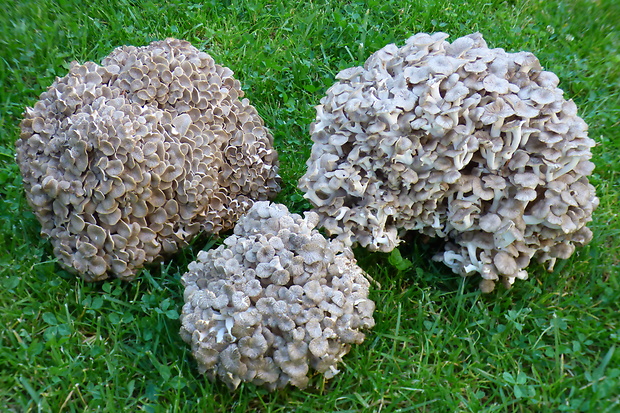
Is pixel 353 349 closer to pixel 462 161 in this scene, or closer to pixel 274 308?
pixel 274 308

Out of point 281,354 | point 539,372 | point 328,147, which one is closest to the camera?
point 281,354

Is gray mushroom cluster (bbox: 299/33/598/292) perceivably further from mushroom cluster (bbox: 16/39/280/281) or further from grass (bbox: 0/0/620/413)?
mushroom cluster (bbox: 16/39/280/281)

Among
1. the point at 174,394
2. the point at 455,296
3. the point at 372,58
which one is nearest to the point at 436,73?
the point at 372,58

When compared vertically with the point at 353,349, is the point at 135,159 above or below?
above

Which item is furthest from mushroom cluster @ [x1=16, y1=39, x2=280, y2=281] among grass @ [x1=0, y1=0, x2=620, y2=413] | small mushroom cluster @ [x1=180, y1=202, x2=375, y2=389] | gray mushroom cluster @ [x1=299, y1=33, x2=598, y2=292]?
gray mushroom cluster @ [x1=299, y1=33, x2=598, y2=292]

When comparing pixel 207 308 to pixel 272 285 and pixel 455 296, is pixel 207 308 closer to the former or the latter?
pixel 272 285

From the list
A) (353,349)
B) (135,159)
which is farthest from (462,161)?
(135,159)
